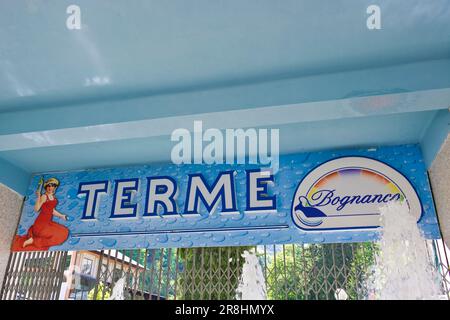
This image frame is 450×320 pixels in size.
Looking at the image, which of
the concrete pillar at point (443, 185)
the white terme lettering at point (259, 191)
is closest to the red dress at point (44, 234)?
the white terme lettering at point (259, 191)

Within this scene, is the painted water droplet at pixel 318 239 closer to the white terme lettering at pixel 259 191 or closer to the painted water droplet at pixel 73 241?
the white terme lettering at pixel 259 191

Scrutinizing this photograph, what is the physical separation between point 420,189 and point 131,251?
3.40 metres

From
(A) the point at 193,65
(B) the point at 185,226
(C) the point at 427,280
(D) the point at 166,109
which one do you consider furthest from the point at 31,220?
(C) the point at 427,280

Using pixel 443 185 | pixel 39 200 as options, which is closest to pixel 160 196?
pixel 39 200

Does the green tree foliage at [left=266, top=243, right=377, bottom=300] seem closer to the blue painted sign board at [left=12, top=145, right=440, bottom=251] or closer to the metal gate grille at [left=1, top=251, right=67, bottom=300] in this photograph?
the blue painted sign board at [left=12, top=145, right=440, bottom=251]

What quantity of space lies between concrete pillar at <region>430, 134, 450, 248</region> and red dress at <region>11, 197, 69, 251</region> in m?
4.30

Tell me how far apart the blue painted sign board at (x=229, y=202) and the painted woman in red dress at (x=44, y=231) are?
0.04ft

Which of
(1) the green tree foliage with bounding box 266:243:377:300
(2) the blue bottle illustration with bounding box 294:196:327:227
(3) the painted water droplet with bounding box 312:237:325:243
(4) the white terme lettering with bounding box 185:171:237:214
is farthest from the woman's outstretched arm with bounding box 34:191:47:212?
(3) the painted water droplet with bounding box 312:237:325:243

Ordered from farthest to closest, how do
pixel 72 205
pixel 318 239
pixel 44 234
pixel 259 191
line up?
pixel 72 205 → pixel 44 234 → pixel 259 191 → pixel 318 239

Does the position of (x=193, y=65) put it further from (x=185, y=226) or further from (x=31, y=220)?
(x=31, y=220)

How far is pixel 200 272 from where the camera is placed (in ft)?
14.9

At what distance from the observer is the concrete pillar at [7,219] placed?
4739 millimetres

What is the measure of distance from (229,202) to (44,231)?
7.94 feet

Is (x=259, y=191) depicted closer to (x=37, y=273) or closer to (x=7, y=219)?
(x=37, y=273)
